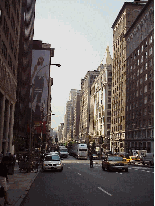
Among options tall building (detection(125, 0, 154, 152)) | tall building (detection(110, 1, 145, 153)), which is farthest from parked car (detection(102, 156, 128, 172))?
tall building (detection(110, 1, 145, 153))

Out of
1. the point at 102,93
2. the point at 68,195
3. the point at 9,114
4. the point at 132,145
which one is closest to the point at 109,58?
the point at 102,93

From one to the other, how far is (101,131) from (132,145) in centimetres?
4589

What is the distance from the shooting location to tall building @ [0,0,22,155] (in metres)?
40.0

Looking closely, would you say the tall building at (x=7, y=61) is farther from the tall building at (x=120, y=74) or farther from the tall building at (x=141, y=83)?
the tall building at (x=120, y=74)

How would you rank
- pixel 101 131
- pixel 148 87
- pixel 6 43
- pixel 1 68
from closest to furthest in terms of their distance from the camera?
pixel 1 68, pixel 6 43, pixel 148 87, pixel 101 131

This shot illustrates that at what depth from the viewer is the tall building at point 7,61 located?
40047 mm

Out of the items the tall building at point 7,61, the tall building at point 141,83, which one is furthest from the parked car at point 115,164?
the tall building at point 141,83

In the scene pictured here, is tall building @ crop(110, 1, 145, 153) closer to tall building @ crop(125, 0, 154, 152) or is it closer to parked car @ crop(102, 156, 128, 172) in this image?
tall building @ crop(125, 0, 154, 152)

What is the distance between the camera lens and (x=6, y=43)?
42.6 m

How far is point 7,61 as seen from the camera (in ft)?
145

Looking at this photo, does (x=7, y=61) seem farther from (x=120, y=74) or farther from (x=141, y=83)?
(x=120, y=74)

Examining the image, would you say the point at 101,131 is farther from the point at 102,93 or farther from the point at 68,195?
the point at 68,195

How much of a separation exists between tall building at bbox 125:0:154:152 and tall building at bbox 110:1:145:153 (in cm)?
481

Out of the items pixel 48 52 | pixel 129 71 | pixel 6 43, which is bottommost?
pixel 6 43
